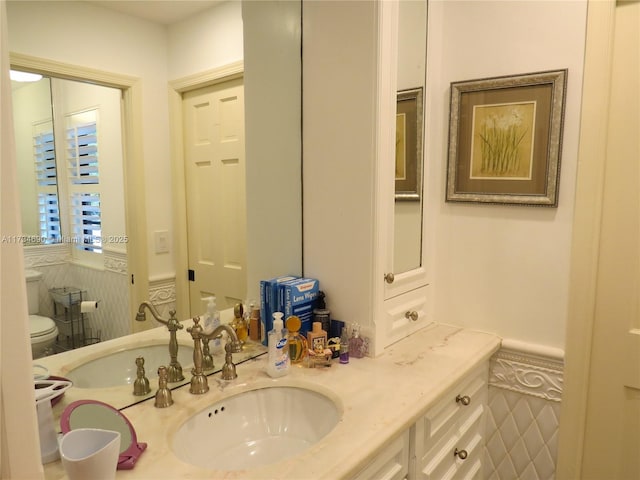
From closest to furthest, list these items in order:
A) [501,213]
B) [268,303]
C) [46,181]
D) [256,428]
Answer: [46,181] → [256,428] → [268,303] → [501,213]

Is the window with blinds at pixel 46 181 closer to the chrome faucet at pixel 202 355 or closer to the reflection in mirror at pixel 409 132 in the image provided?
the chrome faucet at pixel 202 355

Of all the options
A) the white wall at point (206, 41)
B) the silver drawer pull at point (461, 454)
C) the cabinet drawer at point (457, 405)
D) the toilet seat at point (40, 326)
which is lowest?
the silver drawer pull at point (461, 454)

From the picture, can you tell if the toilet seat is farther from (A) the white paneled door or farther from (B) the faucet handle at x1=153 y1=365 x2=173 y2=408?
(A) the white paneled door

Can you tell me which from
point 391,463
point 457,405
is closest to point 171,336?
point 391,463

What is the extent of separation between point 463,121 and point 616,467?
1.32 m

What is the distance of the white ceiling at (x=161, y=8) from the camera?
1.17m

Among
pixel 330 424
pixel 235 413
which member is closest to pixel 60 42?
pixel 235 413

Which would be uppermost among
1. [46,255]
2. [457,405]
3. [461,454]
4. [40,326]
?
[46,255]

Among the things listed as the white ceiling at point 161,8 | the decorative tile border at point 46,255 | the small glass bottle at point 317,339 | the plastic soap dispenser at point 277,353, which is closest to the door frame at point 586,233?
the small glass bottle at point 317,339

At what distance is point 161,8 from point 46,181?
0.61m

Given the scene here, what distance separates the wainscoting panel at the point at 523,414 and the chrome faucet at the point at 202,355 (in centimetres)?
99

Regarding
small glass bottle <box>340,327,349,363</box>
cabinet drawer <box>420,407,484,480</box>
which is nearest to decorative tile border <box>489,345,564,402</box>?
cabinet drawer <box>420,407,484,480</box>

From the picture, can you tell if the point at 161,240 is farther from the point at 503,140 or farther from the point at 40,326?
the point at 503,140

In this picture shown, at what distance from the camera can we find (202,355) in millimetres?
1274
